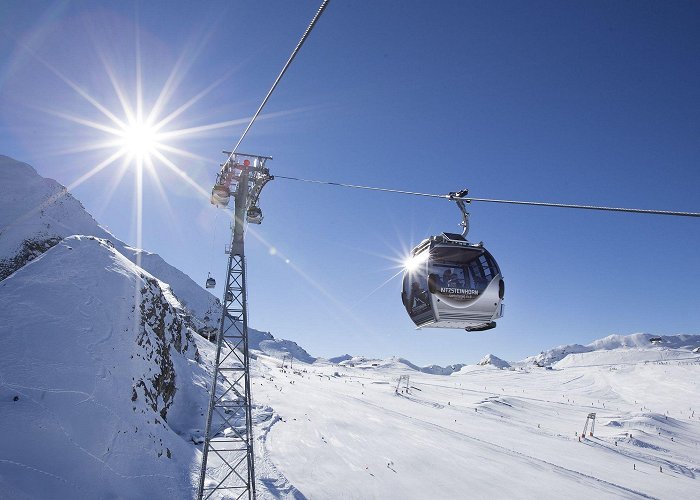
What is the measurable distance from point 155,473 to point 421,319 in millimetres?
14635

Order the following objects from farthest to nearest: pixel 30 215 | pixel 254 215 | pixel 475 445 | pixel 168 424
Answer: pixel 30 215 < pixel 475 445 < pixel 168 424 < pixel 254 215

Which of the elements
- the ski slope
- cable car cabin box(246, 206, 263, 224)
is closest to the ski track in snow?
the ski slope

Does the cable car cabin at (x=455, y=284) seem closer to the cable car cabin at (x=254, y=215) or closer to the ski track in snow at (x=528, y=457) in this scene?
the cable car cabin at (x=254, y=215)

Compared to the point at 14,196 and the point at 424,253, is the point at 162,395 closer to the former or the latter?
the point at 424,253

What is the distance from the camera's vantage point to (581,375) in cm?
9169

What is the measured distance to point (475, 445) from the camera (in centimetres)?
3434

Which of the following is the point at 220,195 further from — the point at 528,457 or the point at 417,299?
the point at 528,457

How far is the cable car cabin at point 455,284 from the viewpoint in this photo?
989 cm

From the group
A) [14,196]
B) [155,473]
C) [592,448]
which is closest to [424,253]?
[155,473]

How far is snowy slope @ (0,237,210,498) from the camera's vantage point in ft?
43.5

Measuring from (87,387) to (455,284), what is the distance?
16552 mm

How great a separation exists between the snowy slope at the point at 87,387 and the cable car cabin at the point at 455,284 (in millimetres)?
13429

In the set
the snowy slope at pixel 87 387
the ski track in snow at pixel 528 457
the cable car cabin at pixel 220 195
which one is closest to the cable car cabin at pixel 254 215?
the cable car cabin at pixel 220 195

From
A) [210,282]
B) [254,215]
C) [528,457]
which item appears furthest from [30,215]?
[528,457]
